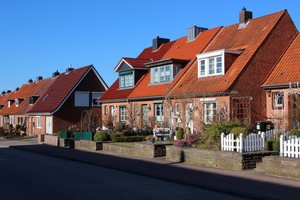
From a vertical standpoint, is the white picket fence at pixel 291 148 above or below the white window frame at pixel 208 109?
below

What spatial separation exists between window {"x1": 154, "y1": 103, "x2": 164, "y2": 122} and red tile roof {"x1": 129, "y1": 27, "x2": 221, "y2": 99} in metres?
0.98

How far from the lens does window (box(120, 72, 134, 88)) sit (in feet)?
126

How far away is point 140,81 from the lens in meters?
37.3

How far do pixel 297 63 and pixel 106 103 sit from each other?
20301 mm

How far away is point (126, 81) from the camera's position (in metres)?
39.2

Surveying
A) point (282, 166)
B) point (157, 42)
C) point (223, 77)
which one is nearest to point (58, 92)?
point (157, 42)

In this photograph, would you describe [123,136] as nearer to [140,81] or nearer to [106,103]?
[140,81]

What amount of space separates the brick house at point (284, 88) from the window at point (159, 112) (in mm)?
8881

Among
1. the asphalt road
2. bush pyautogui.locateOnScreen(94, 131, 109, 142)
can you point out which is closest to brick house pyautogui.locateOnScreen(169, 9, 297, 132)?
bush pyautogui.locateOnScreen(94, 131, 109, 142)

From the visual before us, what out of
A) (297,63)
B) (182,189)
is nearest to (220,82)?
(297,63)

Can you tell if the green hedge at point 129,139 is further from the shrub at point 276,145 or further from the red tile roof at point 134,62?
the shrub at point 276,145

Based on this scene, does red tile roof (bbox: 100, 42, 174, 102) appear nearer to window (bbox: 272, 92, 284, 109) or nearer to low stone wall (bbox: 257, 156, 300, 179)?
window (bbox: 272, 92, 284, 109)

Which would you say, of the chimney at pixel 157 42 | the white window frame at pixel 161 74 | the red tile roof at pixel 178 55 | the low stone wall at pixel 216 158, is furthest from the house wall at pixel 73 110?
the low stone wall at pixel 216 158

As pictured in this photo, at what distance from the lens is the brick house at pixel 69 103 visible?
4697 centimetres
